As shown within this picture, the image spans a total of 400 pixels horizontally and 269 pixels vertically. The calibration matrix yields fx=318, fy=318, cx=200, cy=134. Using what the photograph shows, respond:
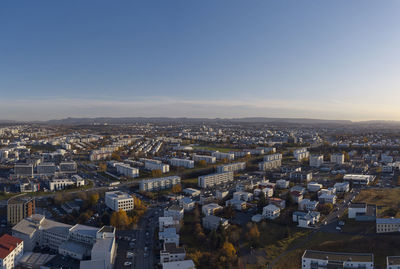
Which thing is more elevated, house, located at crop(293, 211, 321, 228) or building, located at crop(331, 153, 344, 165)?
building, located at crop(331, 153, 344, 165)

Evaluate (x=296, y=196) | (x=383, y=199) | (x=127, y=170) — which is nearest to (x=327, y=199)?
(x=296, y=196)

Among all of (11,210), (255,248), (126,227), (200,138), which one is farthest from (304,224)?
(200,138)

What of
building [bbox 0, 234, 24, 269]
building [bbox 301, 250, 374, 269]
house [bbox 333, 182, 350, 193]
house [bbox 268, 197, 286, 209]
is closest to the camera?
building [bbox 301, 250, 374, 269]

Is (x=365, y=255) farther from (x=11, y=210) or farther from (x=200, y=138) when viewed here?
(x=200, y=138)

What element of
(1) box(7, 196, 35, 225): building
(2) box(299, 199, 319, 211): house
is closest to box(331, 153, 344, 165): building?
(2) box(299, 199, 319, 211): house

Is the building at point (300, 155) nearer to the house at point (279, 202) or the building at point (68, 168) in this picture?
the house at point (279, 202)

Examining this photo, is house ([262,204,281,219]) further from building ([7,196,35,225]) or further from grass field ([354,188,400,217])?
building ([7,196,35,225])
